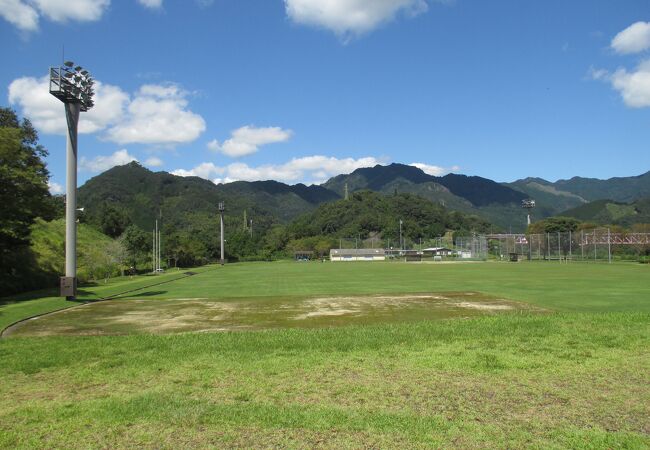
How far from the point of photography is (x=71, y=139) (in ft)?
79.0

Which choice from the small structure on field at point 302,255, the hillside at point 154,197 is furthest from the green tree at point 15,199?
the hillside at point 154,197

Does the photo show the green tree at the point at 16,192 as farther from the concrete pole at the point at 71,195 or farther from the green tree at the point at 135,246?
the green tree at the point at 135,246

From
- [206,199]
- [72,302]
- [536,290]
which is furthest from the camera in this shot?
[206,199]

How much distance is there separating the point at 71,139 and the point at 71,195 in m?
2.78

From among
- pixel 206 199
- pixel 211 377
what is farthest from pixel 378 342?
pixel 206 199

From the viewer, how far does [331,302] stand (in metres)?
20.2

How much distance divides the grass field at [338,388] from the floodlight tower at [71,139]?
1122cm

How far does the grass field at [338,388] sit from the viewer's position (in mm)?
5516

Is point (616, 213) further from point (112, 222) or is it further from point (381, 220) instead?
point (112, 222)

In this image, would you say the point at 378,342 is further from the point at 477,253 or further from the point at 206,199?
the point at 206,199

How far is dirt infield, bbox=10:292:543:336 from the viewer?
46.9 ft

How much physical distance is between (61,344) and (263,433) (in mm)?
7887

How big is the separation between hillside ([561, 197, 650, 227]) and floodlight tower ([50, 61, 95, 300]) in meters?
141

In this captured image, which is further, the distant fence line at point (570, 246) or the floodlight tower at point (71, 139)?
the distant fence line at point (570, 246)
